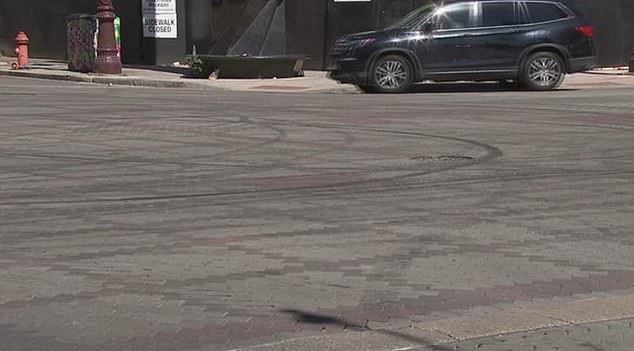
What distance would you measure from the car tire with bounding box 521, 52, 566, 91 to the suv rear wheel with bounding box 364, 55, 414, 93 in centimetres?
242

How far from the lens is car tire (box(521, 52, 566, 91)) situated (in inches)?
783

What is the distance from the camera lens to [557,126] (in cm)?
1360

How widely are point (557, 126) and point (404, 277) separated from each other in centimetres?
802

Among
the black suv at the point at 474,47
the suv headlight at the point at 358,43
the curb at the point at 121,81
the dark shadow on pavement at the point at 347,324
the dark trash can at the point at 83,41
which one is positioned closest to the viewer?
the dark shadow on pavement at the point at 347,324

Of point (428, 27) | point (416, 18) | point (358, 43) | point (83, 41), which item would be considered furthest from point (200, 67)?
point (428, 27)

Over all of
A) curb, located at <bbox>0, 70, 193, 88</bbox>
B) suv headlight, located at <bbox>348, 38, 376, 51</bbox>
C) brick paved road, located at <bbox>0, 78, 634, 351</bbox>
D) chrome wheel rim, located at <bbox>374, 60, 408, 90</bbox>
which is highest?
suv headlight, located at <bbox>348, 38, 376, 51</bbox>

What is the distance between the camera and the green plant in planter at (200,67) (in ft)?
78.3

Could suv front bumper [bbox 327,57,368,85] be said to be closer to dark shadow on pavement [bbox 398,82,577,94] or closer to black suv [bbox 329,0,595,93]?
black suv [bbox 329,0,595,93]

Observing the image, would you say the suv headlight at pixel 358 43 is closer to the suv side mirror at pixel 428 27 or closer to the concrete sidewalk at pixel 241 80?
the suv side mirror at pixel 428 27

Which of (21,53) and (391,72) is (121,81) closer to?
(21,53)

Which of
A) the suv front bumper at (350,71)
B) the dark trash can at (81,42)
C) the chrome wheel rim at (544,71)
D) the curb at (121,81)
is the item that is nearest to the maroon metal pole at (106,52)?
the dark trash can at (81,42)

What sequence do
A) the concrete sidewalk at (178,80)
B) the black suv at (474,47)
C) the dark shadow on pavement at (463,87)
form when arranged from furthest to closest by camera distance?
the concrete sidewalk at (178,80) < the dark shadow on pavement at (463,87) < the black suv at (474,47)

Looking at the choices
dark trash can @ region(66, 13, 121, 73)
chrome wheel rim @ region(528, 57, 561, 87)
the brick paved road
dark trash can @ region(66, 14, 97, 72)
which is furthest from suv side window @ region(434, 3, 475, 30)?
dark trash can @ region(66, 14, 97, 72)

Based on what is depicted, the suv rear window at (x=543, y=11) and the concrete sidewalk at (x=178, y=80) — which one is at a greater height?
the suv rear window at (x=543, y=11)
